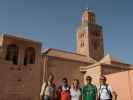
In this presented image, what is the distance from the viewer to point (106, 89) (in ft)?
22.6

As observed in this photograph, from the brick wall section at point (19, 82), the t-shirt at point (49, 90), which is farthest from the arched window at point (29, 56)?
the t-shirt at point (49, 90)

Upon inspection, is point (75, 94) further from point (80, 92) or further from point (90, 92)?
point (90, 92)

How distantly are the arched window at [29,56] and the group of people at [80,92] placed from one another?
2226 centimetres

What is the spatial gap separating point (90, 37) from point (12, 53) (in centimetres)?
2736

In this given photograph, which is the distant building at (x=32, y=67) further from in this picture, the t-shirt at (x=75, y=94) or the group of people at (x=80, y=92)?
the t-shirt at (x=75, y=94)

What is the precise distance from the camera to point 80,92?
725 cm

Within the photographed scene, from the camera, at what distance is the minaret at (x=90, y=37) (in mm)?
51594

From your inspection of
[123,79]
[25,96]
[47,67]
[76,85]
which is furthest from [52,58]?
[76,85]

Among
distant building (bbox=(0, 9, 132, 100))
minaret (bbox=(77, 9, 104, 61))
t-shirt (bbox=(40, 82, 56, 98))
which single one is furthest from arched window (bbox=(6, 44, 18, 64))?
minaret (bbox=(77, 9, 104, 61))

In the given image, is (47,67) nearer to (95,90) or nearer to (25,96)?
(25,96)

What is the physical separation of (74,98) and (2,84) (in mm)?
20276

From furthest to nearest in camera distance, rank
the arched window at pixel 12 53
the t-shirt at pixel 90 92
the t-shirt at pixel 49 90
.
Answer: the arched window at pixel 12 53, the t-shirt at pixel 49 90, the t-shirt at pixel 90 92

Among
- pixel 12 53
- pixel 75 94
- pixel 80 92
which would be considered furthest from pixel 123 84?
pixel 75 94

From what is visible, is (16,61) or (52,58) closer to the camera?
(16,61)
